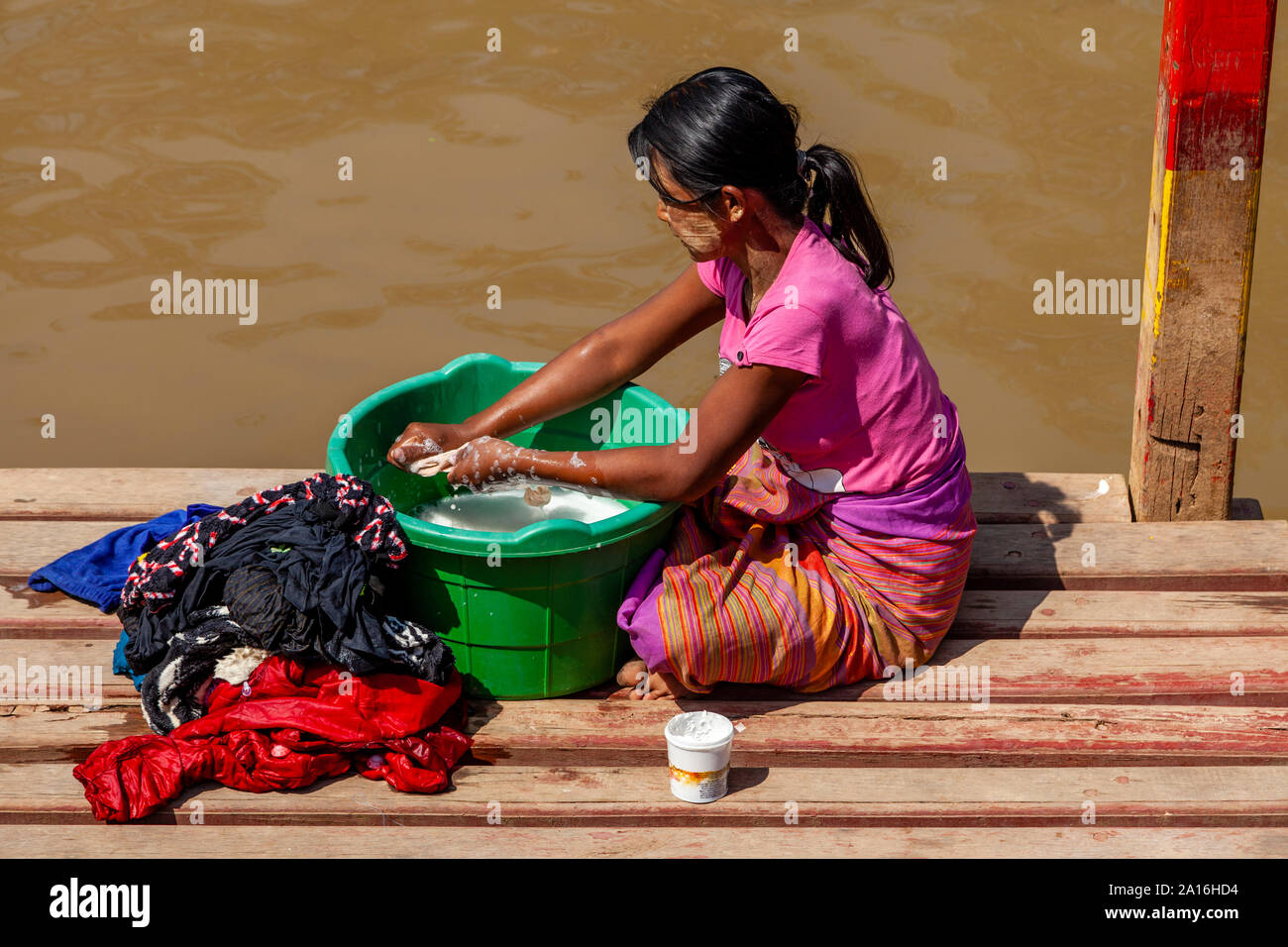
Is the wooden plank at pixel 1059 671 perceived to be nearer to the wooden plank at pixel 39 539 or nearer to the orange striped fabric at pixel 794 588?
the orange striped fabric at pixel 794 588

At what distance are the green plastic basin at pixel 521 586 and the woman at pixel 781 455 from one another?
0.23 ft

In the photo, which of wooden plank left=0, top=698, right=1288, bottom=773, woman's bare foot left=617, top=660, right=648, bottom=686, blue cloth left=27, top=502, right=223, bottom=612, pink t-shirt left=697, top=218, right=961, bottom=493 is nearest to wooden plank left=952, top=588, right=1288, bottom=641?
blue cloth left=27, top=502, right=223, bottom=612

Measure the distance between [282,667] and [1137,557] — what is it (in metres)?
1.98

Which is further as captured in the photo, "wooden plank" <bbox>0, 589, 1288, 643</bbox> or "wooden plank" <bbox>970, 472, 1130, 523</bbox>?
"wooden plank" <bbox>970, 472, 1130, 523</bbox>

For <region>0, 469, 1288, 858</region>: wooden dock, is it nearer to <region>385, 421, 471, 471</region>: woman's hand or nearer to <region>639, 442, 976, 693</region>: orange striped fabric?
<region>639, 442, 976, 693</region>: orange striped fabric

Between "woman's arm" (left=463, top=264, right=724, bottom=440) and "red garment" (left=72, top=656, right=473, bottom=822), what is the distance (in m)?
0.73

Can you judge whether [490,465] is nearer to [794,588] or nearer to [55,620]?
[794,588]

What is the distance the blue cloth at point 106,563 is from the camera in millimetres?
3068

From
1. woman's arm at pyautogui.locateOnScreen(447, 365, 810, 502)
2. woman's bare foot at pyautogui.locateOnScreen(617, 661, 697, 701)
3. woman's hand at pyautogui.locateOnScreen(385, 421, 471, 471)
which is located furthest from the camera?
woman's hand at pyautogui.locateOnScreen(385, 421, 471, 471)

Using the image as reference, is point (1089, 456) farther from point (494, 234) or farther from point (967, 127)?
point (494, 234)

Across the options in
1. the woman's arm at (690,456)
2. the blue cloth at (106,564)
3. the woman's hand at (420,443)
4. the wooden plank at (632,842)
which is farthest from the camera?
the blue cloth at (106,564)

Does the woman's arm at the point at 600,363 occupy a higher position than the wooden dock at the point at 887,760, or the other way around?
the woman's arm at the point at 600,363

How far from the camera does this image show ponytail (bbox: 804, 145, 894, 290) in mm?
2648

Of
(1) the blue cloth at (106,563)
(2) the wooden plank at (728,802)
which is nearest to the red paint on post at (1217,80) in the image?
(2) the wooden plank at (728,802)
